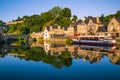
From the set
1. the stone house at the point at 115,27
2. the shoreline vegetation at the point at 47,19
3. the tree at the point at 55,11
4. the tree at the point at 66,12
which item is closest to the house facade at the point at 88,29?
the stone house at the point at 115,27

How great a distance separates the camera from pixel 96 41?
58031 mm

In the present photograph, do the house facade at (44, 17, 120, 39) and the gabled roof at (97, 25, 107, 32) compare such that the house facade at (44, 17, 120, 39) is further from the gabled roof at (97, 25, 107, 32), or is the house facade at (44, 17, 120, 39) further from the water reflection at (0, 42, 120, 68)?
the water reflection at (0, 42, 120, 68)

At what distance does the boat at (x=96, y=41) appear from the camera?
5274 centimetres

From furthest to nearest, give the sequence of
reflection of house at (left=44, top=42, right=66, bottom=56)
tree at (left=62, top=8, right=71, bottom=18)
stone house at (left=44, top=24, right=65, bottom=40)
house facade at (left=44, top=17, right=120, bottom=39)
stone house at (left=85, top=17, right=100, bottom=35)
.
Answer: tree at (left=62, top=8, right=71, bottom=18) → stone house at (left=44, top=24, right=65, bottom=40) → stone house at (left=85, top=17, right=100, bottom=35) → house facade at (left=44, top=17, right=120, bottom=39) → reflection of house at (left=44, top=42, right=66, bottom=56)

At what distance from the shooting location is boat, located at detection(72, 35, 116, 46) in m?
52.7

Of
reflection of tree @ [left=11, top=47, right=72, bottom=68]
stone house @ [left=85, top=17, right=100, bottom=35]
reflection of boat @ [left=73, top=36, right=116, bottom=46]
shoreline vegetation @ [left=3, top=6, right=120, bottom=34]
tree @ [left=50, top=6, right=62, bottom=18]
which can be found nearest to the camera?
reflection of tree @ [left=11, top=47, right=72, bottom=68]

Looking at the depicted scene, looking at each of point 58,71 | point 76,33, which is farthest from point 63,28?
point 58,71

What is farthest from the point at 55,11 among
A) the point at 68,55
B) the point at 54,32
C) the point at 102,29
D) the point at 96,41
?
the point at 68,55

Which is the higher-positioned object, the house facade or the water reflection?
the house facade

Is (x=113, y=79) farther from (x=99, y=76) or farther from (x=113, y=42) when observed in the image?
(x=113, y=42)

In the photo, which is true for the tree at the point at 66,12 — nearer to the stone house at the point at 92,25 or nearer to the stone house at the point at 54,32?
the stone house at the point at 54,32

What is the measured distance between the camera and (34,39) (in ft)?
331

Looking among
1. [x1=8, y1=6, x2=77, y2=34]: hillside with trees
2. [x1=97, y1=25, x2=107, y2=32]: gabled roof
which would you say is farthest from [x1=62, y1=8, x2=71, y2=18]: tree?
[x1=97, y1=25, x2=107, y2=32]: gabled roof

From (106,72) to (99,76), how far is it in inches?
77.0
